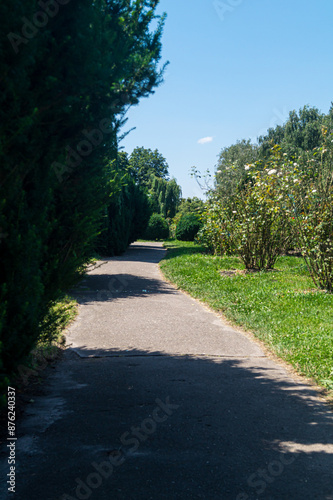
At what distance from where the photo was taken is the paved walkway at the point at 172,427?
8.63 feet

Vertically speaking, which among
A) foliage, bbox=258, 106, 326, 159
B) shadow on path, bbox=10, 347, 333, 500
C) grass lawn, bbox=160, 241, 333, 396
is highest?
foliage, bbox=258, 106, 326, 159

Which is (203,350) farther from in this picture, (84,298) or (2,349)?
(84,298)

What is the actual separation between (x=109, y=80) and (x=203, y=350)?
12.0ft

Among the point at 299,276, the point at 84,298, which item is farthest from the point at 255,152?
the point at 84,298

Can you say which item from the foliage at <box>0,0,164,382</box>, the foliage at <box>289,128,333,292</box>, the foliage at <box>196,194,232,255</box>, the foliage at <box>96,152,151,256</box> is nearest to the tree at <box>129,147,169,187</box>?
the foliage at <box>96,152,151,256</box>

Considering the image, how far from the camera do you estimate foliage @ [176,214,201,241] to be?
91.6 feet

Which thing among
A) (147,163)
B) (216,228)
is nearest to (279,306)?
(216,228)

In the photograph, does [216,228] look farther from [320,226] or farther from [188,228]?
[188,228]

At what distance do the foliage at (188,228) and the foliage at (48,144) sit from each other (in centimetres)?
2360

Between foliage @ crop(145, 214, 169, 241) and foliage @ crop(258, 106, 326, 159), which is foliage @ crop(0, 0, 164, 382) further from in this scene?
foliage @ crop(258, 106, 326, 159)

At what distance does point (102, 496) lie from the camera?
251cm

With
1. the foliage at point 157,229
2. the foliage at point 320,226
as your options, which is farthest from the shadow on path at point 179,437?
the foliage at point 157,229

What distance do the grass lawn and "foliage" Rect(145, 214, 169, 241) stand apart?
23.1 meters

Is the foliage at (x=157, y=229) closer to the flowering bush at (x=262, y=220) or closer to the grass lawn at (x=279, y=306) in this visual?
the grass lawn at (x=279, y=306)
